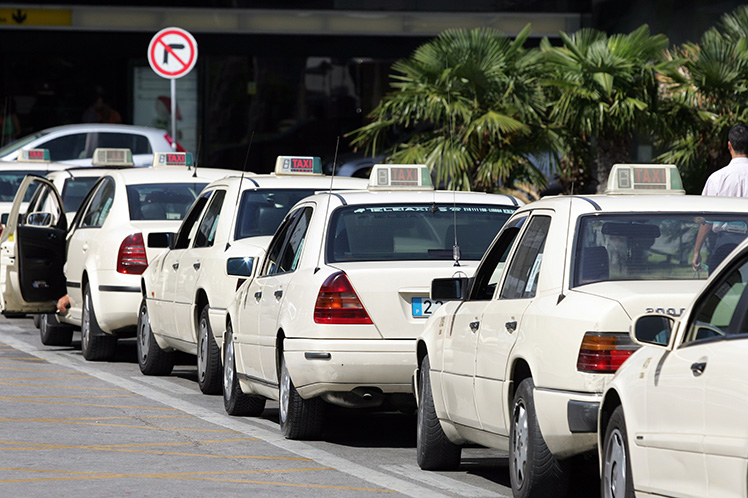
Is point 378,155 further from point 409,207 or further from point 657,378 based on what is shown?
point 657,378

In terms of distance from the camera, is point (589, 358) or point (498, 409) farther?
point (498, 409)

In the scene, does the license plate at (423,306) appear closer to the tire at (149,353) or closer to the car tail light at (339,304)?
the car tail light at (339,304)

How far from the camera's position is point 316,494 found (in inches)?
299

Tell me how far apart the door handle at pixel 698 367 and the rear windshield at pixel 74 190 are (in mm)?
12523

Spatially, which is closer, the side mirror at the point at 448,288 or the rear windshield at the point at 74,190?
the side mirror at the point at 448,288

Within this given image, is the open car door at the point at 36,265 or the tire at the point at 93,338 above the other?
the open car door at the point at 36,265

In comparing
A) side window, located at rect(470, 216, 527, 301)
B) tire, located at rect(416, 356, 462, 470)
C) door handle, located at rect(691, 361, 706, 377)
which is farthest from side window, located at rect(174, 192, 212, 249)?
door handle, located at rect(691, 361, 706, 377)

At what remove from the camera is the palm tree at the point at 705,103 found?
55.0 ft

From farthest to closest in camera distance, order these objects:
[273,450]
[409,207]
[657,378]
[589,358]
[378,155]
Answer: [378,155] → [409,207] → [273,450] → [589,358] → [657,378]

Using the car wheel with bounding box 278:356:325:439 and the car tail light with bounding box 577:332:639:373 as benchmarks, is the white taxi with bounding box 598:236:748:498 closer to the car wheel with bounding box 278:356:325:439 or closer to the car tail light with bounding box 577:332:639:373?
the car tail light with bounding box 577:332:639:373

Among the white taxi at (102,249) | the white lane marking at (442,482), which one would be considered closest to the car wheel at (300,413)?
the white lane marking at (442,482)

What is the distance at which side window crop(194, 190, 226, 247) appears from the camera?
1210 cm

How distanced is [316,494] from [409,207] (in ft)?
8.88

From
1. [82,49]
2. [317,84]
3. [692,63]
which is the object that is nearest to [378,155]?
[317,84]
